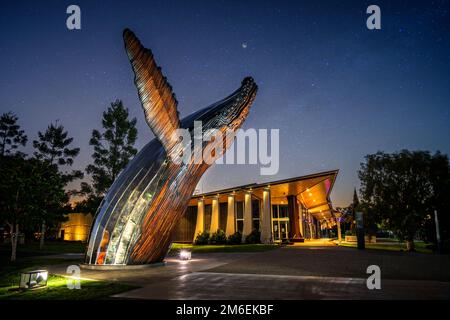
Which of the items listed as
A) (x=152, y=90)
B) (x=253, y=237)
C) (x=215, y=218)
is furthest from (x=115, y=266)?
(x=215, y=218)

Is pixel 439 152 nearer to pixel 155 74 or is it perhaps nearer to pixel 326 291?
pixel 326 291

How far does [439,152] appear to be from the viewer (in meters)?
25.9

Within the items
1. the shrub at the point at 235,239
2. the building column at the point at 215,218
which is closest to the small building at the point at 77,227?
the building column at the point at 215,218

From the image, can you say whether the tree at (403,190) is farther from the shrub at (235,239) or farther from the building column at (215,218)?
the building column at (215,218)

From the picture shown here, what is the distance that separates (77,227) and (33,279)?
173 ft

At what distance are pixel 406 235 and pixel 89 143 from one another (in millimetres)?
35695

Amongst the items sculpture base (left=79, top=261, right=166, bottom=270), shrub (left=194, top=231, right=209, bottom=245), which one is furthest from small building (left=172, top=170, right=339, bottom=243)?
sculpture base (left=79, top=261, right=166, bottom=270)

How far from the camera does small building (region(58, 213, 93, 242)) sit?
174 feet

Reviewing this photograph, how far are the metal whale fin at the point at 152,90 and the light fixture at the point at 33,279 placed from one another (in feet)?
17.1

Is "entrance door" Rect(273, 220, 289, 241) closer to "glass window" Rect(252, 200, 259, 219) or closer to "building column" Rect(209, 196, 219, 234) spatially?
"glass window" Rect(252, 200, 259, 219)

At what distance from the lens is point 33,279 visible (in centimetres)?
773

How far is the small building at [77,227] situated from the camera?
5312 cm

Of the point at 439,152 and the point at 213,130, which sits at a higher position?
the point at 439,152
